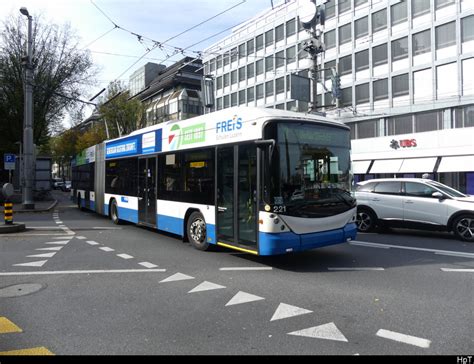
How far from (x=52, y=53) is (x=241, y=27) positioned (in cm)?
2778

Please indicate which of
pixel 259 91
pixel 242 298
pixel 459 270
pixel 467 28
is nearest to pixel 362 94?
pixel 467 28

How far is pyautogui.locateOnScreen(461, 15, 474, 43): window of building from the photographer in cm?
2755

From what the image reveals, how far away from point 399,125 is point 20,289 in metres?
31.7

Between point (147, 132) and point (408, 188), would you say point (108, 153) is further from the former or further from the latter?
point (408, 188)

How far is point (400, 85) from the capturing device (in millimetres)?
32031

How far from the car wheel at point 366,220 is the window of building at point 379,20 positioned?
26328mm

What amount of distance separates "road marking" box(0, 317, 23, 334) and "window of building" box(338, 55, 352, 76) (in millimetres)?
36042

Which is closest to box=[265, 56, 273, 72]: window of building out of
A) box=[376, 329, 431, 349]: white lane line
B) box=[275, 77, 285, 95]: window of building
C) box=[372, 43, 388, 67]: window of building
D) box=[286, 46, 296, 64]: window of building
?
box=[275, 77, 285, 95]: window of building

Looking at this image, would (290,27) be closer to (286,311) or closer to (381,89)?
(381,89)

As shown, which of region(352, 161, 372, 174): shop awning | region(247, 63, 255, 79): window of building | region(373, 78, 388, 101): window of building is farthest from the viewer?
region(247, 63, 255, 79): window of building

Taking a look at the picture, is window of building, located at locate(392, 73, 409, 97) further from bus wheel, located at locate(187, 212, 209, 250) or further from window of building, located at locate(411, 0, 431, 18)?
bus wheel, located at locate(187, 212, 209, 250)

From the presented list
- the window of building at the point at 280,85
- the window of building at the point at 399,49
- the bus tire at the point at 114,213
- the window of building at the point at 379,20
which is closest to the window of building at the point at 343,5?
the window of building at the point at 379,20

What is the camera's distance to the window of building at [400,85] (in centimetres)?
3166

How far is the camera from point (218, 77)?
179 feet
